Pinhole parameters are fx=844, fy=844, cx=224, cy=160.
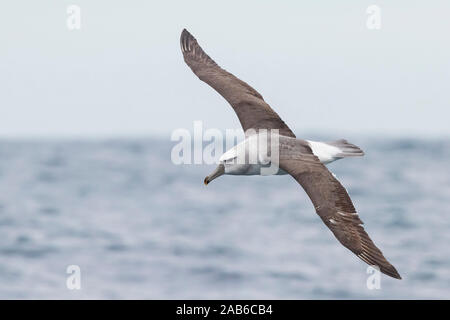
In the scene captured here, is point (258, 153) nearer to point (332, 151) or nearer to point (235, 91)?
point (332, 151)

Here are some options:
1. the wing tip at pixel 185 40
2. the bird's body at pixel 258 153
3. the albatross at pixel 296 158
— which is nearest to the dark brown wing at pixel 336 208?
the albatross at pixel 296 158

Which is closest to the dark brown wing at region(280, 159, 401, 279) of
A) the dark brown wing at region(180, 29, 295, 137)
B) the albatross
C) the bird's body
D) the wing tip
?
the albatross

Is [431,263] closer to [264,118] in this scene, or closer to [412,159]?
[264,118]

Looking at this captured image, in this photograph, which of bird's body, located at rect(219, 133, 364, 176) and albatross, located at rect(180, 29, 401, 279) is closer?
albatross, located at rect(180, 29, 401, 279)

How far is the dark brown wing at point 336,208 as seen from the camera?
11336mm

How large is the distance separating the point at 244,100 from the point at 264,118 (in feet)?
1.99

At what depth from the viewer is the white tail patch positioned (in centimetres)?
1341

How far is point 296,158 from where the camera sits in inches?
504

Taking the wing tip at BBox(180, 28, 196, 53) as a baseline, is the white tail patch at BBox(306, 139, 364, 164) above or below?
below

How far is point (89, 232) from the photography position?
4391 centimetres

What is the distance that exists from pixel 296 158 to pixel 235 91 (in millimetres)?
2635
